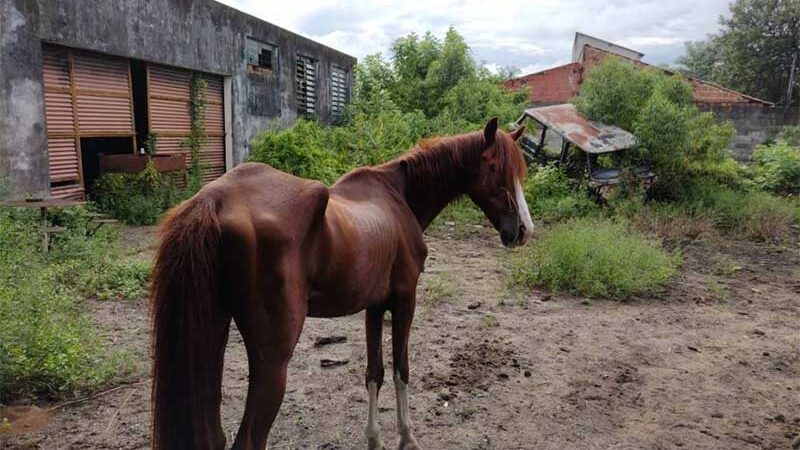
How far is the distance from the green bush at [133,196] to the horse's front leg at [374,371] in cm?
661

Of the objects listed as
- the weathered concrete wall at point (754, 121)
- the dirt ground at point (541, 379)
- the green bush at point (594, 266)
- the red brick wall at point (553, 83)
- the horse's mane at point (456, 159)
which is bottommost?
the dirt ground at point (541, 379)

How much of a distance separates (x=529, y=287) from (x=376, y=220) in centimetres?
367

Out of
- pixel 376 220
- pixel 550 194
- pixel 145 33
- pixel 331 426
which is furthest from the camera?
pixel 550 194

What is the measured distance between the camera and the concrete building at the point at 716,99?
1622cm

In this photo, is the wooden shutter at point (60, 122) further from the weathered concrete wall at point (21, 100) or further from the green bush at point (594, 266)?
the green bush at point (594, 266)

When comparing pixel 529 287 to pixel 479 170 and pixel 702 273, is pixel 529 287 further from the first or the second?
pixel 479 170

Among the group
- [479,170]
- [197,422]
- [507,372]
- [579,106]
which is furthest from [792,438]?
[579,106]

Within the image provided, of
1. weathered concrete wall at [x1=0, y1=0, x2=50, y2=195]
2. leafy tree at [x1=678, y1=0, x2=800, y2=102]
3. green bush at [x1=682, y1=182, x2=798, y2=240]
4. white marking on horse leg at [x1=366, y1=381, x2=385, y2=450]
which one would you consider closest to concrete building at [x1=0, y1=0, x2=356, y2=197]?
weathered concrete wall at [x1=0, y1=0, x2=50, y2=195]

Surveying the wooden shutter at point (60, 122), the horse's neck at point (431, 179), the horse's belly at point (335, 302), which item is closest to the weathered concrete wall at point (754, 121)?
the horse's neck at point (431, 179)

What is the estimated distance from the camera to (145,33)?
8648 mm

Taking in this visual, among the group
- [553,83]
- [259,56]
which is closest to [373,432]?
[259,56]

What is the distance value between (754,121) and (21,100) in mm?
18985

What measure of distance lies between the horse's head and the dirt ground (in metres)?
1.10

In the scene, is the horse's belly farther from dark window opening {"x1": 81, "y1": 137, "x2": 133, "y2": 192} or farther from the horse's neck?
dark window opening {"x1": 81, "y1": 137, "x2": 133, "y2": 192}
